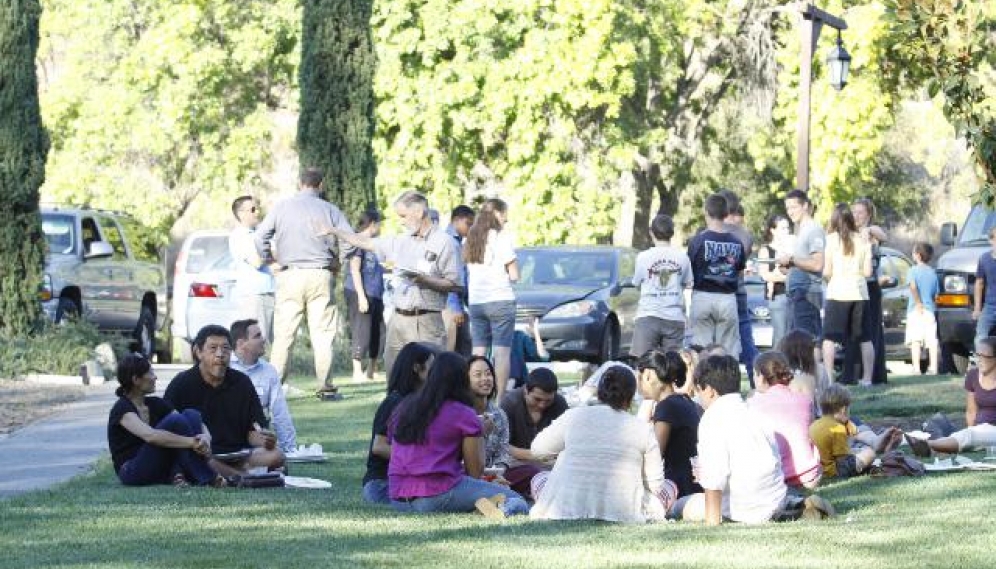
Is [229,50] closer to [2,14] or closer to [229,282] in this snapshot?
[229,282]

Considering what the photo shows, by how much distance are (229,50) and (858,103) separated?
1429cm

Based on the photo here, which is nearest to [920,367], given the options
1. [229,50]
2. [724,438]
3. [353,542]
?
[724,438]

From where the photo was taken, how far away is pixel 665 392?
1276 centimetres

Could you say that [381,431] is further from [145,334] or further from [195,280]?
[145,334]

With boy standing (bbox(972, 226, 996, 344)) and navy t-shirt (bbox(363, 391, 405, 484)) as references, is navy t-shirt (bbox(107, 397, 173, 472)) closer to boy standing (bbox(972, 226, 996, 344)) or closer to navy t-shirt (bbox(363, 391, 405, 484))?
navy t-shirt (bbox(363, 391, 405, 484))

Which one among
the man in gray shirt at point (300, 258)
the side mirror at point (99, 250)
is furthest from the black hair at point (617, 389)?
the side mirror at point (99, 250)

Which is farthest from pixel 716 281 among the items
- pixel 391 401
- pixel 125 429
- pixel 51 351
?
pixel 51 351

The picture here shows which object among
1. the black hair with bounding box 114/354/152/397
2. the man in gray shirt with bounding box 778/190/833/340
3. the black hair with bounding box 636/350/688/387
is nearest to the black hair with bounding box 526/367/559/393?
the black hair with bounding box 636/350/688/387

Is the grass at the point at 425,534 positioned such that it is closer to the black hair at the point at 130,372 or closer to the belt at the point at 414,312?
the black hair at the point at 130,372

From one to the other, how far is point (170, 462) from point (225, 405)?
655 millimetres

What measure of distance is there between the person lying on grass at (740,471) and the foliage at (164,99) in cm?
3427

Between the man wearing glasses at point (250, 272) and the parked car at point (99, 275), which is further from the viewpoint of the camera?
the parked car at point (99, 275)

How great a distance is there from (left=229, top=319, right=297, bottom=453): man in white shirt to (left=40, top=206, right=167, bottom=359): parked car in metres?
10.6

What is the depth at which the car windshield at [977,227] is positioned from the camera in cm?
2378
